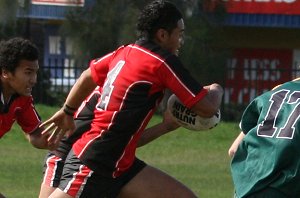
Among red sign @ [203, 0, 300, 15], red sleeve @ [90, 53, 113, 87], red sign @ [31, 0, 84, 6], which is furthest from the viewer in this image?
red sign @ [203, 0, 300, 15]

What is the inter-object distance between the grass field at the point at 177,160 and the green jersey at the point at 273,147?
21.3 feet

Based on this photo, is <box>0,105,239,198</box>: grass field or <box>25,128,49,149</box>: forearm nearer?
<box>25,128,49,149</box>: forearm

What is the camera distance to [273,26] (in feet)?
90.8

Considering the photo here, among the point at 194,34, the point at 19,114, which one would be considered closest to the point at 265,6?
the point at 194,34

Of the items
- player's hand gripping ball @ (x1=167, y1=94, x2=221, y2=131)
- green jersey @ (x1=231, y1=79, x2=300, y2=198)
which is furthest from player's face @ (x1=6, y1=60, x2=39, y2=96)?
green jersey @ (x1=231, y1=79, x2=300, y2=198)

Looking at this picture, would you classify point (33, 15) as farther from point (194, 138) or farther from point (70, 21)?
point (194, 138)

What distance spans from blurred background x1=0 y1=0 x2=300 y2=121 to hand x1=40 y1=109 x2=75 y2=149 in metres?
15.1

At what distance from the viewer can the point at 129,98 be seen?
646cm

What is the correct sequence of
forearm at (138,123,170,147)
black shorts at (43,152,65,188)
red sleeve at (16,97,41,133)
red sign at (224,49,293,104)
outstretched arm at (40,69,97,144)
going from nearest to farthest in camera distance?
outstretched arm at (40,69,97,144) < forearm at (138,123,170,147) < black shorts at (43,152,65,188) < red sleeve at (16,97,41,133) < red sign at (224,49,293,104)

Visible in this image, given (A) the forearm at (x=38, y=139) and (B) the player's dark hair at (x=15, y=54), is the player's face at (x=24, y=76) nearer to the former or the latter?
(B) the player's dark hair at (x=15, y=54)

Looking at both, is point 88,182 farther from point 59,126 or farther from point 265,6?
point 265,6

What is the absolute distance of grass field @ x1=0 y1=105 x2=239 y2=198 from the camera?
12.7 metres

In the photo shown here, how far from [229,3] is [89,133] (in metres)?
19.5

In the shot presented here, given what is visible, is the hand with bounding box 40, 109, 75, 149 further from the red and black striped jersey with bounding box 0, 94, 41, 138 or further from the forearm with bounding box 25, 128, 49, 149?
the red and black striped jersey with bounding box 0, 94, 41, 138
